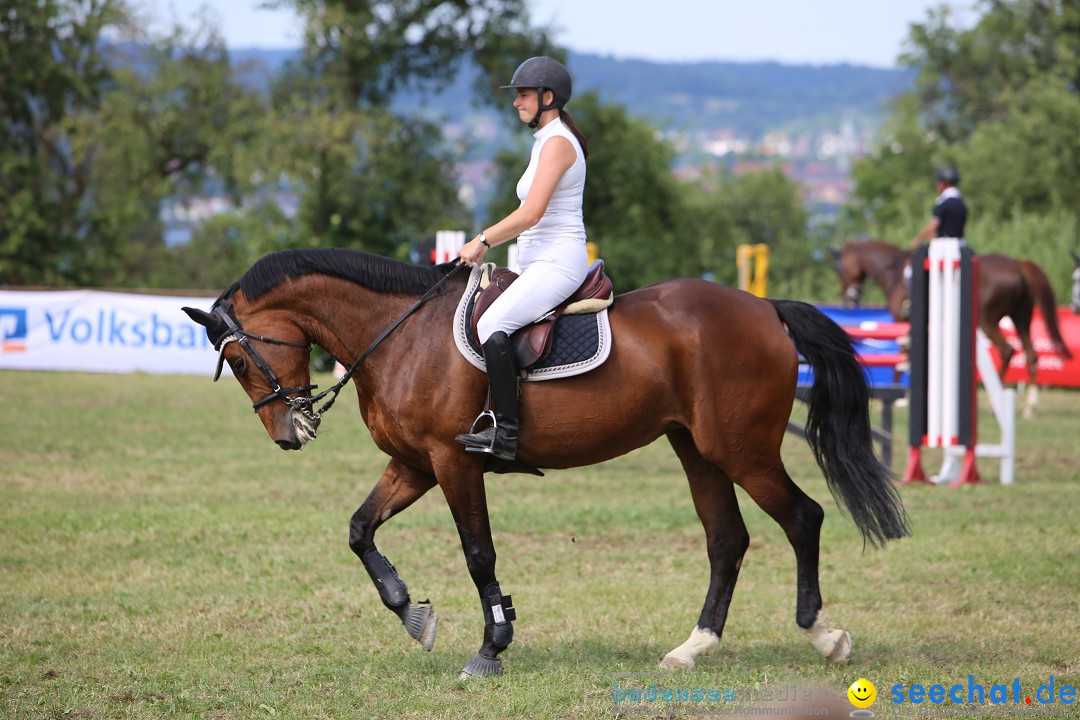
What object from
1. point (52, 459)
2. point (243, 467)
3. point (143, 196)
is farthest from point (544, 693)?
point (143, 196)

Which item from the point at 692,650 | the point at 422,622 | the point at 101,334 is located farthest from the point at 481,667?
the point at 101,334

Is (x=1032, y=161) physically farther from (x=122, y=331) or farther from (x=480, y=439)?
(x=480, y=439)

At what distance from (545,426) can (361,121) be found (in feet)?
87.2

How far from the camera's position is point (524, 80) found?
5301 millimetres

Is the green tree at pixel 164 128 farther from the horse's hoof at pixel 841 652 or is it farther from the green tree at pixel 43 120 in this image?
the horse's hoof at pixel 841 652

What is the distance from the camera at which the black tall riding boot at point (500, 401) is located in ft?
17.1

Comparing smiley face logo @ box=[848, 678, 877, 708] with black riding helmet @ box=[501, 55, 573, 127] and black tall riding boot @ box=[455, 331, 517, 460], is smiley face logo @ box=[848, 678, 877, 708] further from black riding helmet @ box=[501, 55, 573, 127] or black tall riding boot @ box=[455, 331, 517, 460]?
black riding helmet @ box=[501, 55, 573, 127]

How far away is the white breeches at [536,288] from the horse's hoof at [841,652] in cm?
201


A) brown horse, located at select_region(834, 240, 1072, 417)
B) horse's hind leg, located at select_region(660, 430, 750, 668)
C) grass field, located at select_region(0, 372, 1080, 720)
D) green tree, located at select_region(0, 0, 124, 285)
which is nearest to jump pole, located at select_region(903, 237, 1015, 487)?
grass field, located at select_region(0, 372, 1080, 720)

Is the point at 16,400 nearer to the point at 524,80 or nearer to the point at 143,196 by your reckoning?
the point at 524,80

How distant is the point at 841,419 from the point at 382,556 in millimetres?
2289

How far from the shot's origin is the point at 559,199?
5.37 m

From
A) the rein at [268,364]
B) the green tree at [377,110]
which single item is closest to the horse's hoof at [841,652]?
the rein at [268,364]

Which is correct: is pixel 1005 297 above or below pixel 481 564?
above
